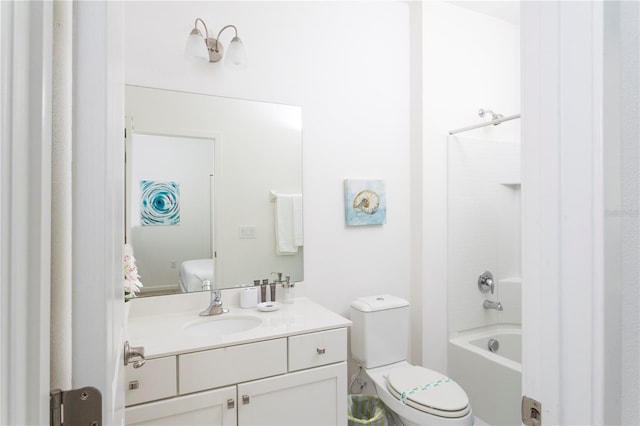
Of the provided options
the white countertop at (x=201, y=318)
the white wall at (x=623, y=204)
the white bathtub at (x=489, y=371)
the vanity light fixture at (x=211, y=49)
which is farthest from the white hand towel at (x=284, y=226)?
the white wall at (x=623, y=204)

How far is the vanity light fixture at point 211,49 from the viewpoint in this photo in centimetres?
179

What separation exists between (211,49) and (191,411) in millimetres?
1688

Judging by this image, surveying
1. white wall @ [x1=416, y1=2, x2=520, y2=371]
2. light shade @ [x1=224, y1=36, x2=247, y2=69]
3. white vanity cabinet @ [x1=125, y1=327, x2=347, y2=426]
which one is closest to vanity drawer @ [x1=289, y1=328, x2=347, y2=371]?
white vanity cabinet @ [x1=125, y1=327, x2=347, y2=426]

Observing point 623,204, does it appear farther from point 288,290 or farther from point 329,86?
point 329,86

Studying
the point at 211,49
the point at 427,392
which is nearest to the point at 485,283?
the point at 427,392

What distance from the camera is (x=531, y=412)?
0.61 metres

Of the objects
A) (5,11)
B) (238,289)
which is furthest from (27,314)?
(238,289)

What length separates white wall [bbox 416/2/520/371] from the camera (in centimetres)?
244

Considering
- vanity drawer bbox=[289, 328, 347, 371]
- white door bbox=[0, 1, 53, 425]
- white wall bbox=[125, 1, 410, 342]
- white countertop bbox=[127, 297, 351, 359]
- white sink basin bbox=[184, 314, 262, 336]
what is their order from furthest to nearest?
white wall bbox=[125, 1, 410, 342] → white sink basin bbox=[184, 314, 262, 336] → vanity drawer bbox=[289, 328, 347, 371] → white countertop bbox=[127, 297, 351, 359] → white door bbox=[0, 1, 53, 425]

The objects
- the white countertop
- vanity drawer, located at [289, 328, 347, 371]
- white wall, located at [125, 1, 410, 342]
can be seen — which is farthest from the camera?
white wall, located at [125, 1, 410, 342]

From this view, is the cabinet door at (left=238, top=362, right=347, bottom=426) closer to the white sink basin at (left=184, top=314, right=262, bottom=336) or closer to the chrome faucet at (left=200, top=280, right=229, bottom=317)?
the white sink basin at (left=184, top=314, right=262, bottom=336)

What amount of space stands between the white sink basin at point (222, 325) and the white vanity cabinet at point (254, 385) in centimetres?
28

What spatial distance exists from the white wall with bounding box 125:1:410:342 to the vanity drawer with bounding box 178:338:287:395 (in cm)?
68

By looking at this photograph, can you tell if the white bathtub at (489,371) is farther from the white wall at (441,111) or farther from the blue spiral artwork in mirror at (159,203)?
the blue spiral artwork in mirror at (159,203)
